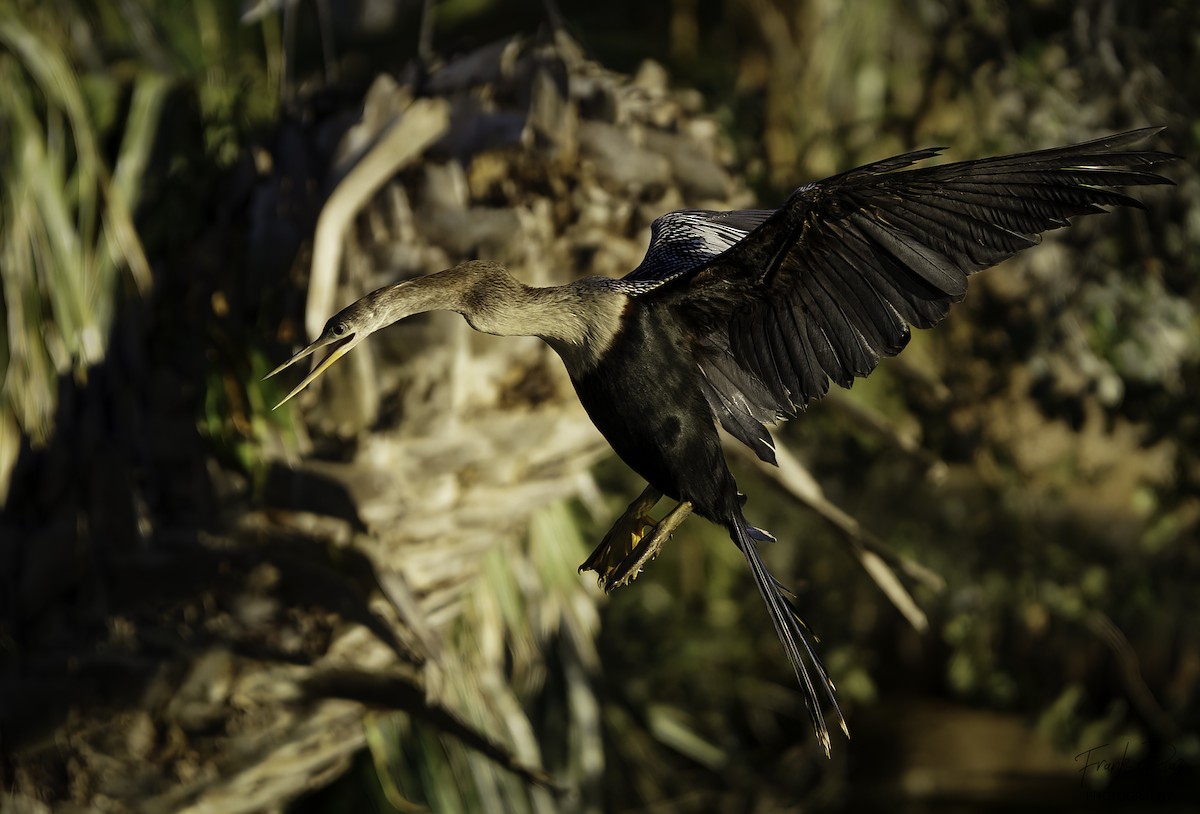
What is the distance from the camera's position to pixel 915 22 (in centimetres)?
442

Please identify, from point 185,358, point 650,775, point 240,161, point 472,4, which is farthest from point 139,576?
point 650,775

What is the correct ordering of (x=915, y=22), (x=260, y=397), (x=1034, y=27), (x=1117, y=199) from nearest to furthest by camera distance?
(x=1117, y=199) < (x=260, y=397) < (x=1034, y=27) < (x=915, y=22)

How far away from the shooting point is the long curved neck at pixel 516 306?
153cm

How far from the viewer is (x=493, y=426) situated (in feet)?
9.25

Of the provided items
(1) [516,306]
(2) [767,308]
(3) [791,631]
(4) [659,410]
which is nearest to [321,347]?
(1) [516,306]

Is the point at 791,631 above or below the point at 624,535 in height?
below

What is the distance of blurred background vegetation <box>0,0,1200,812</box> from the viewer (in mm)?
2787

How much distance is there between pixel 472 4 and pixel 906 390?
1.68 m

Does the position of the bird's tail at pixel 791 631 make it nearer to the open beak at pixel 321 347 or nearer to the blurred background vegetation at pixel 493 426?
the open beak at pixel 321 347

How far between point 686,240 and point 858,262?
0.49 meters

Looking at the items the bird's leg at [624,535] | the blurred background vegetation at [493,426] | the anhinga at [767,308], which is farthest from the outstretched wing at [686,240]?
the blurred background vegetation at [493,426]

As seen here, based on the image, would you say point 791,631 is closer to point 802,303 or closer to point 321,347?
point 802,303

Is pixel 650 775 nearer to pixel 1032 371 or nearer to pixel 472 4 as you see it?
pixel 1032 371

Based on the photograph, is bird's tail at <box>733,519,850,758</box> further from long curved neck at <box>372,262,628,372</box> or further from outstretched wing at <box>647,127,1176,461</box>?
long curved neck at <box>372,262,628,372</box>
